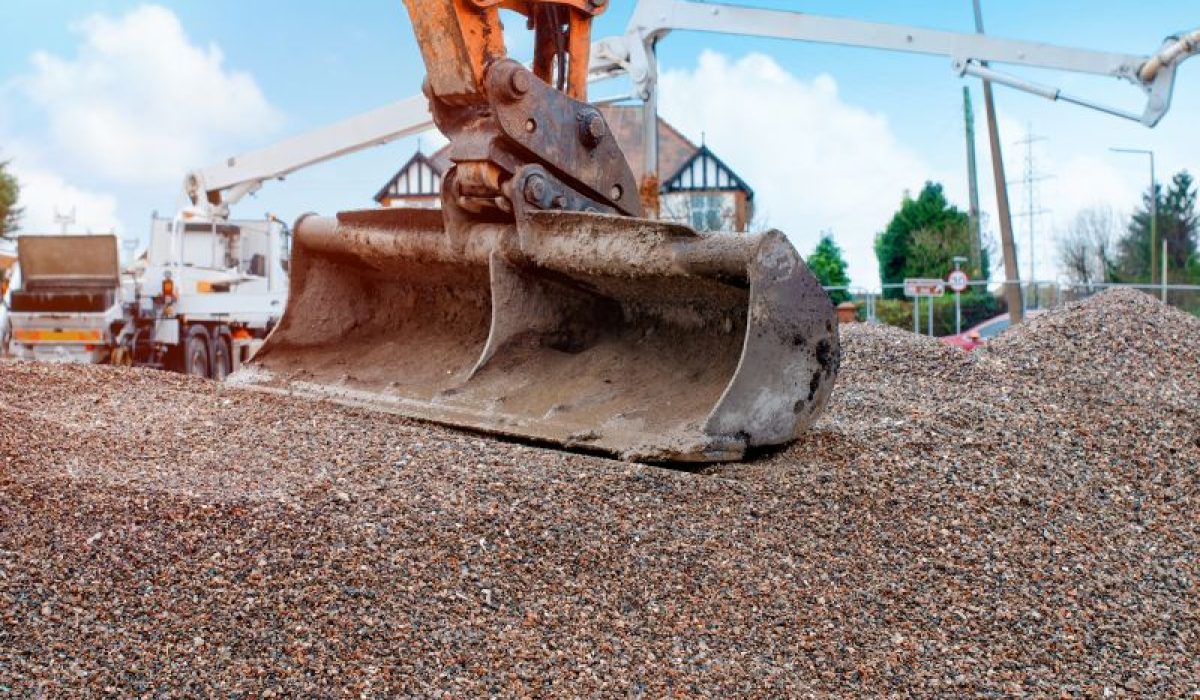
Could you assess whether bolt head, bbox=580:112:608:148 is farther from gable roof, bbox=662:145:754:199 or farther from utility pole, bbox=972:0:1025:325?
gable roof, bbox=662:145:754:199

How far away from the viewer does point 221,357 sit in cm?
1557

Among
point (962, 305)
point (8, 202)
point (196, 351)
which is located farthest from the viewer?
point (8, 202)

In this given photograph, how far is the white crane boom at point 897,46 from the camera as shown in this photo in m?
13.8

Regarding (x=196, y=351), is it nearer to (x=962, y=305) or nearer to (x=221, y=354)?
(x=221, y=354)

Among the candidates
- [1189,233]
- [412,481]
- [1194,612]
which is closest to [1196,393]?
[1194,612]

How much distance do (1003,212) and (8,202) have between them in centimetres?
2834

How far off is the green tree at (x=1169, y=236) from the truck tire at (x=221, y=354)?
23035 millimetres

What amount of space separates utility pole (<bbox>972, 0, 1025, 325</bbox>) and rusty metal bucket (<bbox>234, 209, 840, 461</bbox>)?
45.0ft

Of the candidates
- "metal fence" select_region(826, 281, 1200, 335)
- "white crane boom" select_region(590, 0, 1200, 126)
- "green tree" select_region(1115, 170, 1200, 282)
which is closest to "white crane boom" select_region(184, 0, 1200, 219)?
"white crane boom" select_region(590, 0, 1200, 126)

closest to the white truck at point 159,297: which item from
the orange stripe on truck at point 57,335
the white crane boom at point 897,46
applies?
the orange stripe on truck at point 57,335

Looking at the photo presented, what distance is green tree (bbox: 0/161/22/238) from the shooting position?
35344mm

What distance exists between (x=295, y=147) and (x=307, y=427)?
10454mm

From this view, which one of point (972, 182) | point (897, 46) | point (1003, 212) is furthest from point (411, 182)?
point (897, 46)

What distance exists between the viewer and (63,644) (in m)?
3.14
